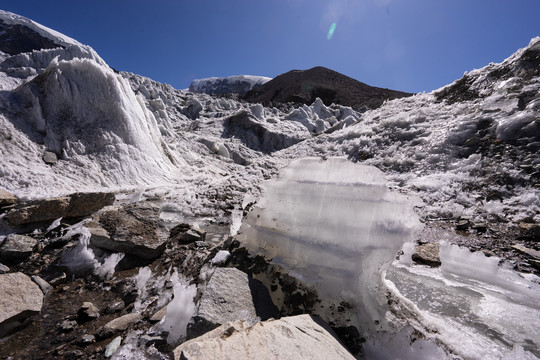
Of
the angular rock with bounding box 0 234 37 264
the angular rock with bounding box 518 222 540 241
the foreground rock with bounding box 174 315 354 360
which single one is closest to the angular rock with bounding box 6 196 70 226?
the angular rock with bounding box 0 234 37 264

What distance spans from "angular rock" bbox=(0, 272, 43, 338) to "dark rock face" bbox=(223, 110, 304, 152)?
1349 cm

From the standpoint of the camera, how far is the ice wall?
8.19ft

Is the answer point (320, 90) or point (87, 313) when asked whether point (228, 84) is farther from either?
point (87, 313)

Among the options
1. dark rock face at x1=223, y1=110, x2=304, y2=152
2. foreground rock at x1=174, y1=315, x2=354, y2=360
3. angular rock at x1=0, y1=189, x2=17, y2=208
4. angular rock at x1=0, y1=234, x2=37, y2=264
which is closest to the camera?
foreground rock at x1=174, y1=315, x2=354, y2=360

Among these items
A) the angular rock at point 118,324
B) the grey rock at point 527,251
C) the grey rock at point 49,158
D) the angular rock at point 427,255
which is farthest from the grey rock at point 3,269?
the grey rock at point 527,251

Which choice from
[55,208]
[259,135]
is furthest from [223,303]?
[259,135]

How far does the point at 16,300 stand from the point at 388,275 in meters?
3.70

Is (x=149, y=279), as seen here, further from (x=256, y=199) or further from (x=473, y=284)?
(x=473, y=284)

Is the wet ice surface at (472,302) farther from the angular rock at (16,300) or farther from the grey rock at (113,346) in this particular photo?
the angular rock at (16,300)

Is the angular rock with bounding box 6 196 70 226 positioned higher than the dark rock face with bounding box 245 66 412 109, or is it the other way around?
the dark rock face with bounding box 245 66 412 109

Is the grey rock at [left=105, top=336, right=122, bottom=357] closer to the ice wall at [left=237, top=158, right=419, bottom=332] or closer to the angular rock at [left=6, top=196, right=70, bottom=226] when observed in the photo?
the ice wall at [left=237, top=158, right=419, bottom=332]

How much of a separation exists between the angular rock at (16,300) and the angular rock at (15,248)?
72cm

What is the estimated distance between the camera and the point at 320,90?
39.6 meters

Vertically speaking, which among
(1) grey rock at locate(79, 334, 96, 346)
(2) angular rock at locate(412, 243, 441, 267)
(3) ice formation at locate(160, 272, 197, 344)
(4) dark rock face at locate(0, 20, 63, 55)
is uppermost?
(4) dark rock face at locate(0, 20, 63, 55)
